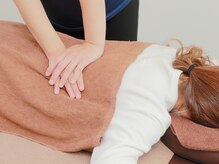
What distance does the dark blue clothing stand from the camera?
1346 millimetres

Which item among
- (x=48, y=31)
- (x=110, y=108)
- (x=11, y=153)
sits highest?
(x=48, y=31)

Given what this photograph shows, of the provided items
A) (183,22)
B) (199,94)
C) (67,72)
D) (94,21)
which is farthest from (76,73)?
(183,22)

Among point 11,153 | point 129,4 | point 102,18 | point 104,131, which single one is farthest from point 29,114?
point 129,4

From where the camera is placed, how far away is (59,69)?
1.10 meters

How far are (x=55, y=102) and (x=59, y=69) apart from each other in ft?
0.35

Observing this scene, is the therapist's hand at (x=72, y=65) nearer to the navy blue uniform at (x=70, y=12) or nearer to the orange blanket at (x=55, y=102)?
the orange blanket at (x=55, y=102)

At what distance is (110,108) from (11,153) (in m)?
0.31

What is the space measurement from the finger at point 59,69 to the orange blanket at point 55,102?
23mm

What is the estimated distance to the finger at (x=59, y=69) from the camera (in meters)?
1.08

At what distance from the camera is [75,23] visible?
1413mm

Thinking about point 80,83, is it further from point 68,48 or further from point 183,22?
point 183,22

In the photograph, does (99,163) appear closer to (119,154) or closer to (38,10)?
(119,154)

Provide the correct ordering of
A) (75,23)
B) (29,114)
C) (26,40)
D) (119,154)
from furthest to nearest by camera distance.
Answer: (75,23) → (26,40) → (29,114) → (119,154)

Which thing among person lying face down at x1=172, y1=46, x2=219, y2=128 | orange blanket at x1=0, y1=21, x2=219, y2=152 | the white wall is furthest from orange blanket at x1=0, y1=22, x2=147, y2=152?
the white wall
